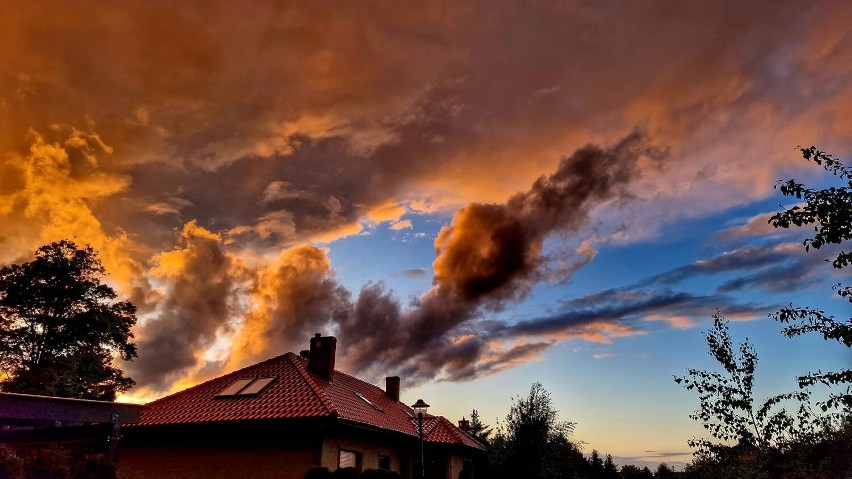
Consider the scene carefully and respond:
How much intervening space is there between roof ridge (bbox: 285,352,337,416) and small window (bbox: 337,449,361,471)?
5.95 ft

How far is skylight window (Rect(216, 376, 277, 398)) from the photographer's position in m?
20.4

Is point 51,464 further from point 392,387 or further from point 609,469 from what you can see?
point 609,469

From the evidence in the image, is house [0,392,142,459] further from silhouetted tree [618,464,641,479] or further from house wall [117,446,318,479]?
silhouetted tree [618,464,641,479]

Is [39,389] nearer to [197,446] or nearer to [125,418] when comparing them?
[197,446]

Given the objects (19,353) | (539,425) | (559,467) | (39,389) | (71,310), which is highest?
(71,310)

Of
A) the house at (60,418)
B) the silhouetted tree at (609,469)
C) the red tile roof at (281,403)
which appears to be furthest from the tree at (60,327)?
the silhouetted tree at (609,469)

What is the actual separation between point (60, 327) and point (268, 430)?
2287cm

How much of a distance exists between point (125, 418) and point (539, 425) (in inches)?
1063

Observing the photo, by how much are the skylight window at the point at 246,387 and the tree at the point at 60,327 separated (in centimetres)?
1429

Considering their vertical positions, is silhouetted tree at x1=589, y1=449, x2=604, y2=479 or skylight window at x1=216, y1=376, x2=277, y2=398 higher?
skylight window at x1=216, y1=376, x2=277, y2=398

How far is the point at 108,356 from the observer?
112ft

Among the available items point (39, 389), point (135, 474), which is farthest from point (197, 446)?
point (39, 389)

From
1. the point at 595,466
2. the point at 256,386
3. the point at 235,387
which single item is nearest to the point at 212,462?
the point at 256,386

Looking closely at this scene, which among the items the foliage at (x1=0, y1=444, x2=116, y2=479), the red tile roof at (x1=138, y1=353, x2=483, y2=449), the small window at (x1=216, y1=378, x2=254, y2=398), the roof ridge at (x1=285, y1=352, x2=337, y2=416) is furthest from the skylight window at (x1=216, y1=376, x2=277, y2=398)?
the foliage at (x1=0, y1=444, x2=116, y2=479)
